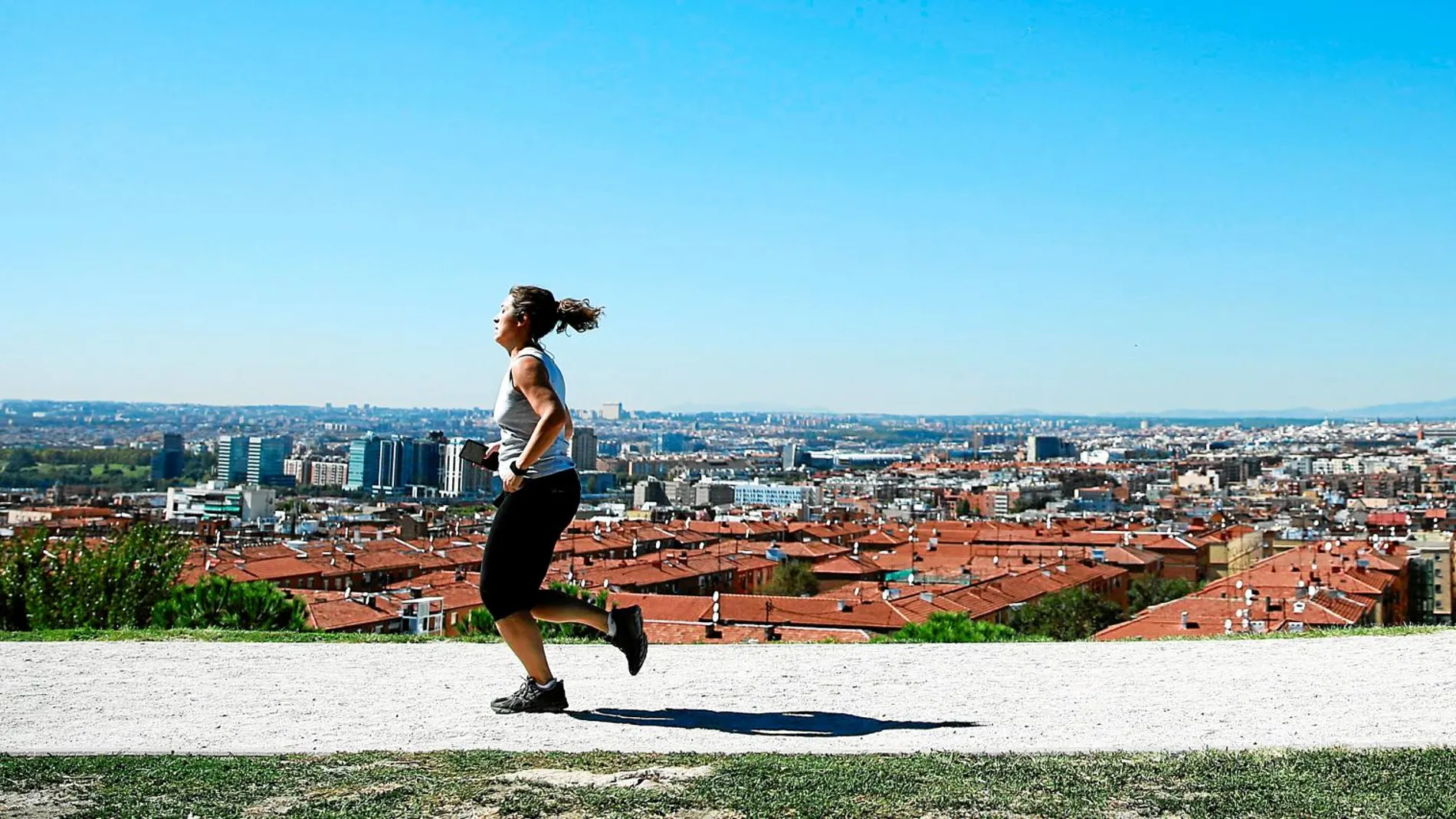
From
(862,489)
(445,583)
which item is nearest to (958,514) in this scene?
(862,489)

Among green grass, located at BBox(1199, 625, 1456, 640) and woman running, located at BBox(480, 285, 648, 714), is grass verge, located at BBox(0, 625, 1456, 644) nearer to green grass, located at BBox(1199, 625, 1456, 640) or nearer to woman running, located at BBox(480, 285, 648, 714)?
green grass, located at BBox(1199, 625, 1456, 640)

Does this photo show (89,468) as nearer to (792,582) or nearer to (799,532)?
(799,532)

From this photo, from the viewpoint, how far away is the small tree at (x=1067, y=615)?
30.7m

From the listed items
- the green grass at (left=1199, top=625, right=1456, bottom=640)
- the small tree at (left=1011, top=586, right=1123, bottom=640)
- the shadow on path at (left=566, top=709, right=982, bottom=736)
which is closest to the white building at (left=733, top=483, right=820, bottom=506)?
the small tree at (left=1011, top=586, right=1123, bottom=640)

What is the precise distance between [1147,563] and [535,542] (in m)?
55.7

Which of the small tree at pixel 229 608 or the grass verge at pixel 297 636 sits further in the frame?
the small tree at pixel 229 608

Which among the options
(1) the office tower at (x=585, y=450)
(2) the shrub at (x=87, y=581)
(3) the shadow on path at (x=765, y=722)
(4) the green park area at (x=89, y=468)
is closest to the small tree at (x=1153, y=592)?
(2) the shrub at (x=87, y=581)

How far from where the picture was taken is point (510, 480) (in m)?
4.64

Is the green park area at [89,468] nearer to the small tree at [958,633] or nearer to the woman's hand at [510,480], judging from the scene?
the small tree at [958,633]

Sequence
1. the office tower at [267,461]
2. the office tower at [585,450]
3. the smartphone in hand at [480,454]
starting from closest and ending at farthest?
the smartphone in hand at [480,454] < the office tower at [267,461] < the office tower at [585,450]

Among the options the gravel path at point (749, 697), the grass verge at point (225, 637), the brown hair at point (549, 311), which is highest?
the brown hair at point (549, 311)

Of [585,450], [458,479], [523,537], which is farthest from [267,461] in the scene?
[523,537]

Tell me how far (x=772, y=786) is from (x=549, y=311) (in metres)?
2.04

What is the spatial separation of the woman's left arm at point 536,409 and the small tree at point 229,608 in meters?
5.64
